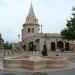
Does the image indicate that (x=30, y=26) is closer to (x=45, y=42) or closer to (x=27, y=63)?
(x=45, y=42)

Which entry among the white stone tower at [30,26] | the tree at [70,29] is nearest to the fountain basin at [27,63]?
the tree at [70,29]

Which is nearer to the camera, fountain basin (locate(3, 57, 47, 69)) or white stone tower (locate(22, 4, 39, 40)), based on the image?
fountain basin (locate(3, 57, 47, 69))

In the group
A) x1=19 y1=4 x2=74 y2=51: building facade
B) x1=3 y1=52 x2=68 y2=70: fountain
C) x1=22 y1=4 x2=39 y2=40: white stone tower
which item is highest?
x1=22 y1=4 x2=39 y2=40: white stone tower

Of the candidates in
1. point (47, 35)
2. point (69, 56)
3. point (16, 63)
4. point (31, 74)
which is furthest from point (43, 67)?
point (47, 35)

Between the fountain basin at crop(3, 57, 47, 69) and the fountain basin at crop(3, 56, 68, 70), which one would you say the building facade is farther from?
the fountain basin at crop(3, 57, 47, 69)

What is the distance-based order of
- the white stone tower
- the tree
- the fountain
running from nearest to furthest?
the fountain → the tree → the white stone tower

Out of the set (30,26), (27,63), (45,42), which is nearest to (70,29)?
(27,63)

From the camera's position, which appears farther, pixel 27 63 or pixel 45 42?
pixel 45 42

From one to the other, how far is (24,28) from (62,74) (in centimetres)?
9842

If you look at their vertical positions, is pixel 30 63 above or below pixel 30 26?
below

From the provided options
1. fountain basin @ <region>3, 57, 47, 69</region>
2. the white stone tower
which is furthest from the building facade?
fountain basin @ <region>3, 57, 47, 69</region>

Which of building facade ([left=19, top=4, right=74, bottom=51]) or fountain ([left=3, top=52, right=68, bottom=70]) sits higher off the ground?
building facade ([left=19, top=4, right=74, bottom=51])

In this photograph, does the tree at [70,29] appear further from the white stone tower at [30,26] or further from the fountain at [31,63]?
the white stone tower at [30,26]

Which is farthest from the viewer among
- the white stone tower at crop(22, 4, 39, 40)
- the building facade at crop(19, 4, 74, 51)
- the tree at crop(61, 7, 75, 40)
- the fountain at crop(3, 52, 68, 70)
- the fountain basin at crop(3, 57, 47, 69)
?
the white stone tower at crop(22, 4, 39, 40)
